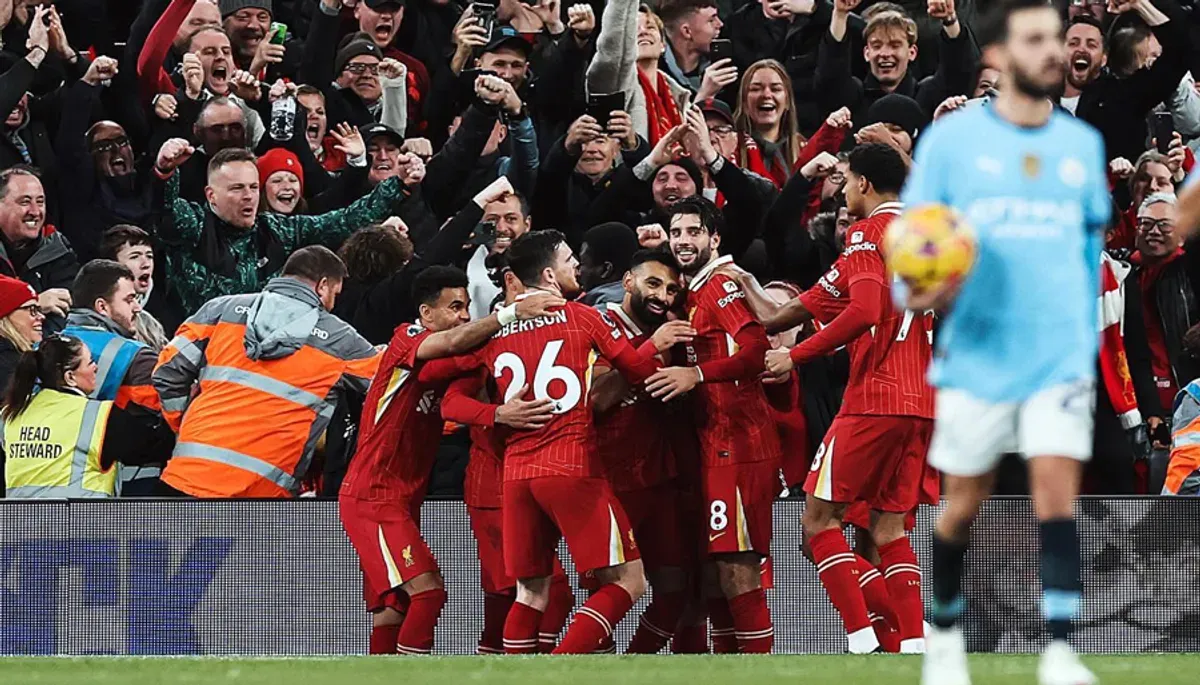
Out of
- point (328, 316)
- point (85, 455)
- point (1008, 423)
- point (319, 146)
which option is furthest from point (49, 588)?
point (1008, 423)

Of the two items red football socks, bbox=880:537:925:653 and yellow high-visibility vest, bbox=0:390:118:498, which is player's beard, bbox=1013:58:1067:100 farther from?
yellow high-visibility vest, bbox=0:390:118:498

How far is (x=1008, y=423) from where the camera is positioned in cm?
589

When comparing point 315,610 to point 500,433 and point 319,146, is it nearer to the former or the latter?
point 500,433

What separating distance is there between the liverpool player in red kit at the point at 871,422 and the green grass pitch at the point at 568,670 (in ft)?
2.88

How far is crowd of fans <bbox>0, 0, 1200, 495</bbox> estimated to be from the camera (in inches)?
425

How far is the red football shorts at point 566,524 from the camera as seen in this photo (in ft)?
29.4

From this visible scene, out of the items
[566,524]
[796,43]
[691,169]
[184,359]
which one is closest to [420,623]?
[566,524]

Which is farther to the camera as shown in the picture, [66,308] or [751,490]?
[66,308]

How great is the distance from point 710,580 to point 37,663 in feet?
10.7

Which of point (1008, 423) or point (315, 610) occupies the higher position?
point (1008, 423)

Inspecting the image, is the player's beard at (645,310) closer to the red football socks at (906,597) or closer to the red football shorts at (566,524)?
the red football shorts at (566,524)

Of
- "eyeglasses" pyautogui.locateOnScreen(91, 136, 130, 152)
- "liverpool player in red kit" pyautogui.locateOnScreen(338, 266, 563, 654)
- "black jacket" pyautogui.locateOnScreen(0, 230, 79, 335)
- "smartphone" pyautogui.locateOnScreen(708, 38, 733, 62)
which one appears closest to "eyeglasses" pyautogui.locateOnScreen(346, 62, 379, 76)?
"eyeglasses" pyautogui.locateOnScreen(91, 136, 130, 152)

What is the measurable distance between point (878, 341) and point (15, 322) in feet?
16.0

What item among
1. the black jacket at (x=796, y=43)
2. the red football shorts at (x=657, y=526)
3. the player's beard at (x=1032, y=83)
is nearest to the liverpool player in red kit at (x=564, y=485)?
the red football shorts at (x=657, y=526)
